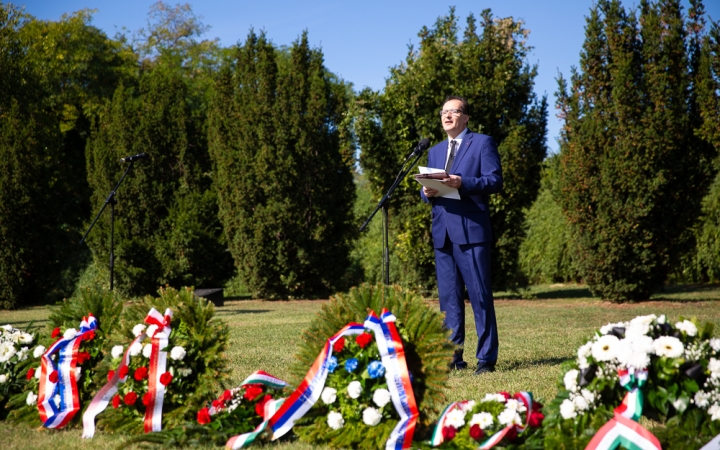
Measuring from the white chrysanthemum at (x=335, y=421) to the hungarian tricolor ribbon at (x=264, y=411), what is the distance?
14.9 inches

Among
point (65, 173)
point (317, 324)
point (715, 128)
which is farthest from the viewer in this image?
point (65, 173)

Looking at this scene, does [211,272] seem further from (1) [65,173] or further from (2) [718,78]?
(2) [718,78]

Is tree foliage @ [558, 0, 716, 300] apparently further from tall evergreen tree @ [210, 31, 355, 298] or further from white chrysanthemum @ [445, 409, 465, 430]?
white chrysanthemum @ [445, 409, 465, 430]

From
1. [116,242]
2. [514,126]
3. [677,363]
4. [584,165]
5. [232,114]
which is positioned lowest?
[677,363]

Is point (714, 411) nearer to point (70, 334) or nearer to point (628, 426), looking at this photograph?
point (628, 426)

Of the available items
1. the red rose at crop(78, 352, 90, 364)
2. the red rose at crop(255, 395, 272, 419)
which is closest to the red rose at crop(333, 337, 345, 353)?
the red rose at crop(255, 395, 272, 419)

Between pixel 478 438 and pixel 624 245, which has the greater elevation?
pixel 624 245

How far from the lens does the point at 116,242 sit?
17688mm

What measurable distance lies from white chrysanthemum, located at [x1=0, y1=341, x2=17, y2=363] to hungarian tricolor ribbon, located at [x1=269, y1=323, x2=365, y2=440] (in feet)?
7.22

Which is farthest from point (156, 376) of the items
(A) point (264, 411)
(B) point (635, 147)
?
(B) point (635, 147)

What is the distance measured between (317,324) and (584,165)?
36.1ft

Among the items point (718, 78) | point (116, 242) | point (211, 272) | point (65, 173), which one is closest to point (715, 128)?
point (718, 78)

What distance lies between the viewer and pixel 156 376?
3.83 meters

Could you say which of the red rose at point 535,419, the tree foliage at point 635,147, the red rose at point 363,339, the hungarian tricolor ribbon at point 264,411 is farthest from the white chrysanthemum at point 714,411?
the tree foliage at point 635,147
